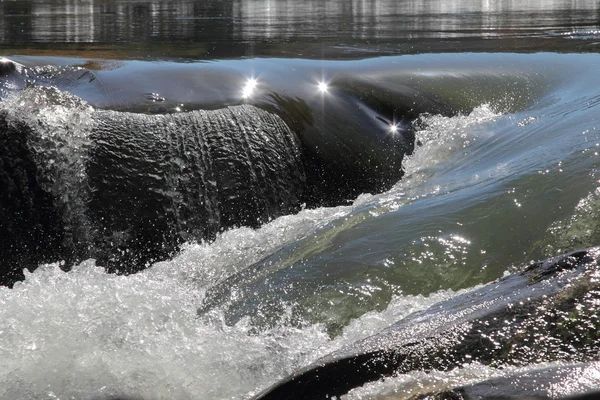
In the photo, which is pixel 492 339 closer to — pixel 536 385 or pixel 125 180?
pixel 536 385

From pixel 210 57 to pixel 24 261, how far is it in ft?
15.5

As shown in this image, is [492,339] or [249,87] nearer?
[492,339]

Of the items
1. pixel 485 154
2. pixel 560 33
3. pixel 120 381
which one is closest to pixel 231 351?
pixel 120 381

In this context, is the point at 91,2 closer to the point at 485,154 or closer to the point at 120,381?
the point at 485,154

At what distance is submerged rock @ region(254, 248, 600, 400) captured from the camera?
2.25m

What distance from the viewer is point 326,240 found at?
15.6 feet

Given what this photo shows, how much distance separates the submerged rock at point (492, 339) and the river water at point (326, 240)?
0.31 ft

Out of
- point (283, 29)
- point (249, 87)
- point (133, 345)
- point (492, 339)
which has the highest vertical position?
point (283, 29)

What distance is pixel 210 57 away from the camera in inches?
380

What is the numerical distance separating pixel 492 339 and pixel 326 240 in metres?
2.47

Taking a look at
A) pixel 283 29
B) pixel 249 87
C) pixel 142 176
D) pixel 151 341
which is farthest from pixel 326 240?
pixel 283 29

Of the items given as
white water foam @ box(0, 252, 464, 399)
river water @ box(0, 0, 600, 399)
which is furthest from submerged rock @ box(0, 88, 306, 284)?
white water foam @ box(0, 252, 464, 399)

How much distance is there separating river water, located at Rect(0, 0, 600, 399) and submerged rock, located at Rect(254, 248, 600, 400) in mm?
95

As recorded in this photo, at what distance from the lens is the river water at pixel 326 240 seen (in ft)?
10.8
